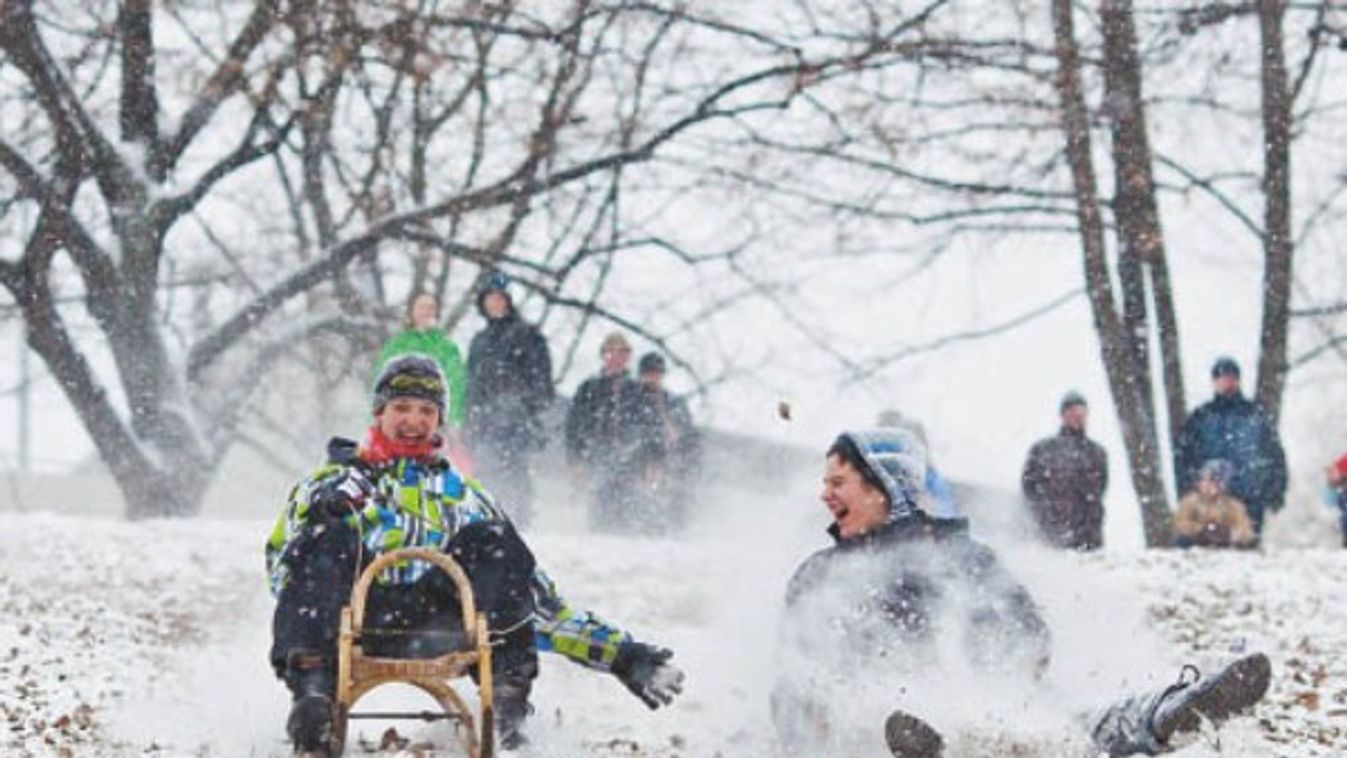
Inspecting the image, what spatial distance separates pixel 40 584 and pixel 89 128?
655cm

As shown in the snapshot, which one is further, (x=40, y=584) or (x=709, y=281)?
(x=709, y=281)

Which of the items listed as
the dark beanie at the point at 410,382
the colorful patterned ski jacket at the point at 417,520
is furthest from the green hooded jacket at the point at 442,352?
the colorful patterned ski jacket at the point at 417,520

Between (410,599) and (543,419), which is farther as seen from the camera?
(543,419)

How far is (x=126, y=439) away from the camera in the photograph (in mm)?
18047

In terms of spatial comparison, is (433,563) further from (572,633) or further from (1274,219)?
(1274,219)

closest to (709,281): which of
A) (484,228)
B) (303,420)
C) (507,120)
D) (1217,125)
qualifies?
(484,228)

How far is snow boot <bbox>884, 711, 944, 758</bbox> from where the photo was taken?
6.28 metres

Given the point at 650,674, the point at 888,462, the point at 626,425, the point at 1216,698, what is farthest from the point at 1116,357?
the point at 650,674

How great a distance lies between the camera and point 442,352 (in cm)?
1366

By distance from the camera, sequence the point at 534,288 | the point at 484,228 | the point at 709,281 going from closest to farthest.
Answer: the point at 534,288 < the point at 484,228 < the point at 709,281

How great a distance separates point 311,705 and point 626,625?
5.66 meters

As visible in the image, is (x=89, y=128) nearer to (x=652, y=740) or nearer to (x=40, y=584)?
(x=40, y=584)

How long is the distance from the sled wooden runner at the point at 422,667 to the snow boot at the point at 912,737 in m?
1.24

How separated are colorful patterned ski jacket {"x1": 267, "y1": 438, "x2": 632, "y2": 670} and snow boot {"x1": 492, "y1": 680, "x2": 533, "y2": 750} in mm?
252
